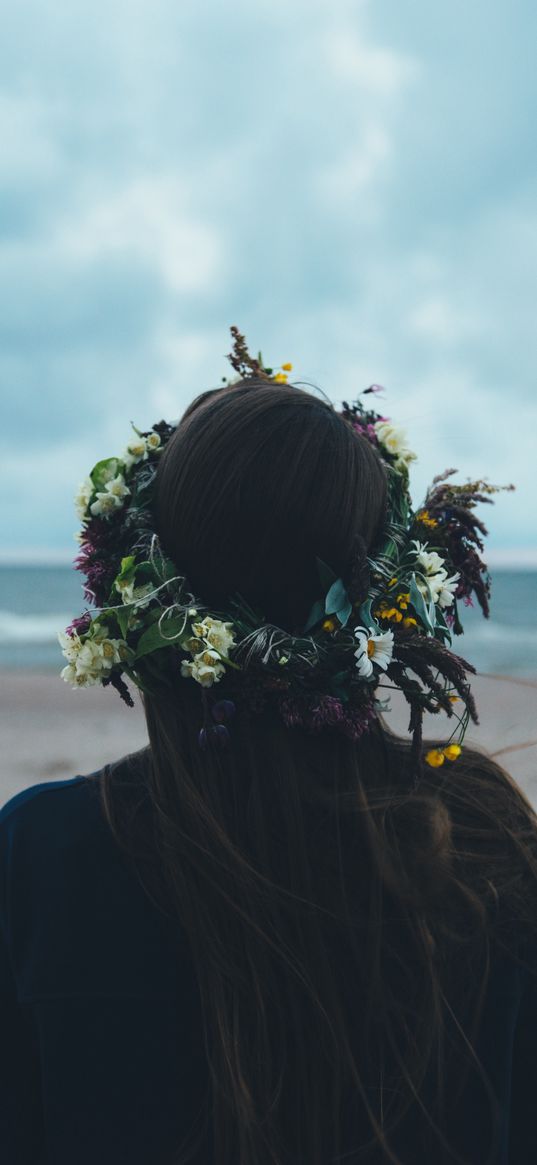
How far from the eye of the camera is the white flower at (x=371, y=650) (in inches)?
50.9

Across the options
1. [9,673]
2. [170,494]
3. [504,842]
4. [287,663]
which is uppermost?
[9,673]

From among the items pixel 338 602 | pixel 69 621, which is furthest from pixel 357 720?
pixel 69 621

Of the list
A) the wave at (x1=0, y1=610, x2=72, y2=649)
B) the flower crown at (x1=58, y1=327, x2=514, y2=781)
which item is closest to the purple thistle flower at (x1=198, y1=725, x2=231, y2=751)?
the flower crown at (x1=58, y1=327, x2=514, y2=781)

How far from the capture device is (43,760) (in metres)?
8.07

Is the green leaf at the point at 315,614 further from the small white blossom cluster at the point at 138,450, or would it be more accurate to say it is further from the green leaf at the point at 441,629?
the small white blossom cluster at the point at 138,450

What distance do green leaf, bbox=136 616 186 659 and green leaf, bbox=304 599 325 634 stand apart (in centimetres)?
17

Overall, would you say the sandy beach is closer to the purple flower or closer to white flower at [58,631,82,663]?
white flower at [58,631,82,663]

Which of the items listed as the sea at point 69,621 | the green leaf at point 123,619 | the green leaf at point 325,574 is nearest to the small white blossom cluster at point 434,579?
the green leaf at point 325,574

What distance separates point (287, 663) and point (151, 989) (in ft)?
1.56

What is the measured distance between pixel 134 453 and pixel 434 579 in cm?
53

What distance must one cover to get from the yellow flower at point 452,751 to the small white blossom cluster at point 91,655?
0.48 m

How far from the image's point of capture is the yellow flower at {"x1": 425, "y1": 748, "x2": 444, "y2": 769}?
130 cm

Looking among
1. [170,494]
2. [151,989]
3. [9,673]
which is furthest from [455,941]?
[9,673]

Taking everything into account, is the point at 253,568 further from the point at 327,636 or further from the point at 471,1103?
the point at 471,1103
